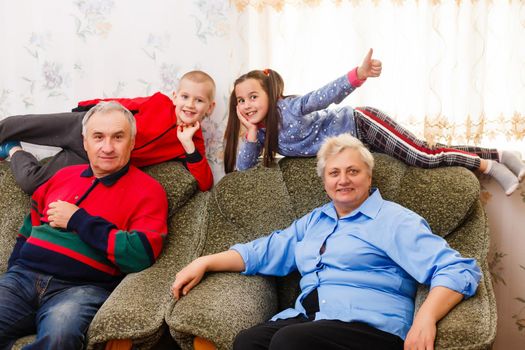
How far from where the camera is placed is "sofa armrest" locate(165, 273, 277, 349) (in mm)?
1708

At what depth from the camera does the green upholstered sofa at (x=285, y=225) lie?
1.67 meters

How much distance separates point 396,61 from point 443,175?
0.56 meters

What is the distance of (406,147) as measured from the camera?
2236 mm

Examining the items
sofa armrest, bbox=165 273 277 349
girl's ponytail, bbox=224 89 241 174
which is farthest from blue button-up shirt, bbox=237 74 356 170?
sofa armrest, bbox=165 273 277 349

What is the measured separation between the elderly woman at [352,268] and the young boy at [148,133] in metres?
0.59

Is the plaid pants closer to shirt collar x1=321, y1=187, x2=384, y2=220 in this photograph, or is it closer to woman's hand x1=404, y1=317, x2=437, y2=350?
shirt collar x1=321, y1=187, x2=384, y2=220

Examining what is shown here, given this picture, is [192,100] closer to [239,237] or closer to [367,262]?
[239,237]

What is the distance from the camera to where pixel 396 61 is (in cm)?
242

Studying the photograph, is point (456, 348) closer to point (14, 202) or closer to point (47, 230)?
point (47, 230)

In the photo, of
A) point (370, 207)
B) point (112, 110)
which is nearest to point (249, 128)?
point (112, 110)

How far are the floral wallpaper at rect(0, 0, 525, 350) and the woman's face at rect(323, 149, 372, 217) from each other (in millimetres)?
574

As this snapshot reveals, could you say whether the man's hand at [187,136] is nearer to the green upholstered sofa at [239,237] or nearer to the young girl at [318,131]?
the green upholstered sofa at [239,237]

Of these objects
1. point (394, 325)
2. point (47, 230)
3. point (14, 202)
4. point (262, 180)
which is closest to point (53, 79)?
point (14, 202)

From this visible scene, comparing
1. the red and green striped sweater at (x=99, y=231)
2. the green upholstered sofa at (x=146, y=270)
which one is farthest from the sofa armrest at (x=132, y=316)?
the red and green striped sweater at (x=99, y=231)
